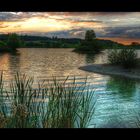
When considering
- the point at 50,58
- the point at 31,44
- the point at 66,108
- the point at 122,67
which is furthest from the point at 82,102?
the point at 122,67

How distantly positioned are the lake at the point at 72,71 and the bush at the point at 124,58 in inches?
29.6

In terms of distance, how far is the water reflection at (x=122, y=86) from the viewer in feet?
19.5

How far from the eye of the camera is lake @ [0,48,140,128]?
157 inches

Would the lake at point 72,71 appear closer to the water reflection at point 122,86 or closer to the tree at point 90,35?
the water reflection at point 122,86

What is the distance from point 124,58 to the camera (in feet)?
21.3

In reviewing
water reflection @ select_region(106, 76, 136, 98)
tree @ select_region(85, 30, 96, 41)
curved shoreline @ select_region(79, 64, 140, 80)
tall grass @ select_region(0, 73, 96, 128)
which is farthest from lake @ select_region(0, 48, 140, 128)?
curved shoreline @ select_region(79, 64, 140, 80)

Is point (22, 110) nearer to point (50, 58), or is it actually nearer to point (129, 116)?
point (129, 116)

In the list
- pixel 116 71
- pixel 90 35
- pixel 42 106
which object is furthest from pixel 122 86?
pixel 42 106

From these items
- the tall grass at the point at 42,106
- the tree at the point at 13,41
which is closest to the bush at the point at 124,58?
the tree at the point at 13,41

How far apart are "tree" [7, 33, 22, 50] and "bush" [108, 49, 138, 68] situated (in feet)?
A: 8.77

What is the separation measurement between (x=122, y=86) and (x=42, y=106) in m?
3.73

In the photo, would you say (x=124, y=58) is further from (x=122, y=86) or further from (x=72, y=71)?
(x=72, y=71)
